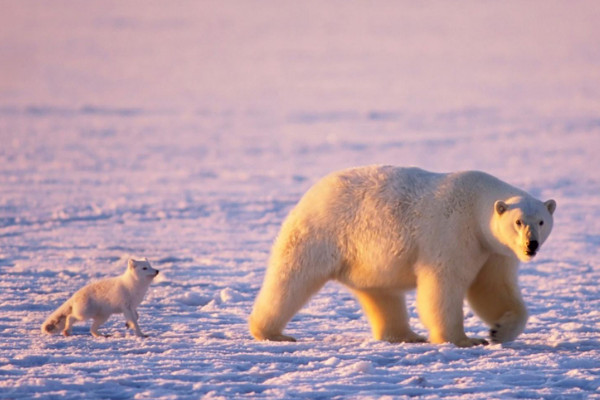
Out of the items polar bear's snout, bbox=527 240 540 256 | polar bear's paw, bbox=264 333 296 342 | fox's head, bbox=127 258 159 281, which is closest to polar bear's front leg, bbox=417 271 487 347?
polar bear's snout, bbox=527 240 540 256

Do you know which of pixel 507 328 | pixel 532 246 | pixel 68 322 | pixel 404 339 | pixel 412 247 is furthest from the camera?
pixel 404 339

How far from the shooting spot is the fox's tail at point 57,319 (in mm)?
7059

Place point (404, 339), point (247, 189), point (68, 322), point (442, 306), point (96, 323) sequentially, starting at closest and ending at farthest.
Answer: point (442, 306) < point (68, 322) < point (96, 323) < point (404, 339) < point (247, 189)

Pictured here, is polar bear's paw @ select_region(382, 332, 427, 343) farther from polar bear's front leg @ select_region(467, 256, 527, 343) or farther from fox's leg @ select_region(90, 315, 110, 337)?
fox's leg @ select_region(90, 315, 110, 337)

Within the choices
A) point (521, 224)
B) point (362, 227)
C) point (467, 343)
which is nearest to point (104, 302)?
point (362, 227)

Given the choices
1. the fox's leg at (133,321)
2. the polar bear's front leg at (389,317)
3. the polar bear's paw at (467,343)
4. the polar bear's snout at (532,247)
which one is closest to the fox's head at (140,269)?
the fox's leg at (133,321)

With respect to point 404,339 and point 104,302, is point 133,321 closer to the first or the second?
point 104,302

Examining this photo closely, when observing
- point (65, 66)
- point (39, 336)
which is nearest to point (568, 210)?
point (39, 336)

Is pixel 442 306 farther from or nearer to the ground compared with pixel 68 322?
nearer to the ground

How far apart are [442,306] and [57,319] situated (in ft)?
8.87

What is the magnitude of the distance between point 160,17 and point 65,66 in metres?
35.9

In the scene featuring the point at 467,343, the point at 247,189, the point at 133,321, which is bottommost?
the point at 467,343

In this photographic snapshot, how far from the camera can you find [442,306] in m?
6.65

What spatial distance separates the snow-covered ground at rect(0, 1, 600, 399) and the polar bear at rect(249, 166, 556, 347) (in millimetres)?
380
